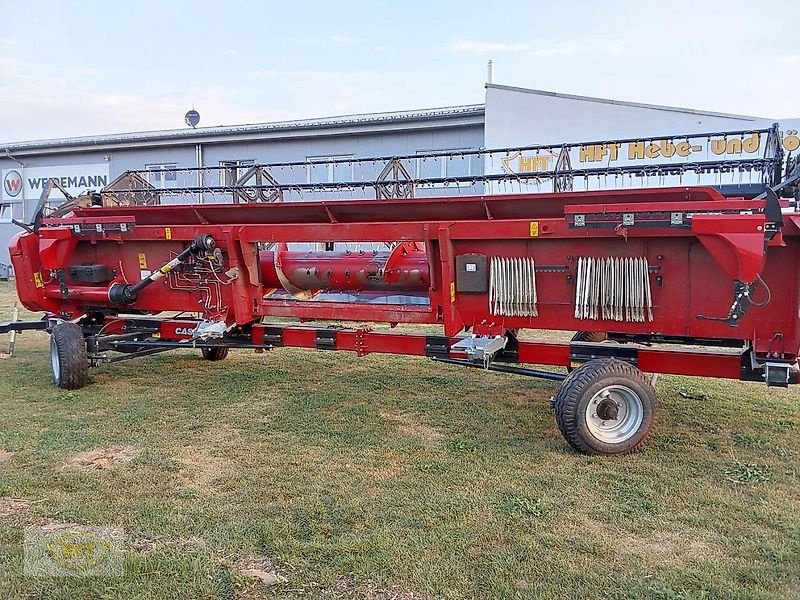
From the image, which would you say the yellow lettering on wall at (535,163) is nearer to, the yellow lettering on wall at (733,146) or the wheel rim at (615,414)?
the yellow lettering on wall at (733,146)

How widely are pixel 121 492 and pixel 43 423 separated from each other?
1.78m

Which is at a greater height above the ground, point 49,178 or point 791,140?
point 49,178

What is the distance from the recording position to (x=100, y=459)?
13.9 feet

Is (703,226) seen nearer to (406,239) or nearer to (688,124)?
(406,239)

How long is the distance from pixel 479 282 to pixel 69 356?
12.8 ft

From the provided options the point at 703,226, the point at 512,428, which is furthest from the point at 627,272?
the point at 512,428

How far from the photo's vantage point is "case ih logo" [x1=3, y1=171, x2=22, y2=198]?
2047 centimetres

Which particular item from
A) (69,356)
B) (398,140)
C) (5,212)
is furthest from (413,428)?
(5,212)

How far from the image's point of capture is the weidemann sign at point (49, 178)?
18.5 m

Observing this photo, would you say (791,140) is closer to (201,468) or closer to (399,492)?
(399,492)

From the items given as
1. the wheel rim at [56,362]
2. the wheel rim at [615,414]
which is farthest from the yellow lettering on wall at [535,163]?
the wheel rim at [56,362]

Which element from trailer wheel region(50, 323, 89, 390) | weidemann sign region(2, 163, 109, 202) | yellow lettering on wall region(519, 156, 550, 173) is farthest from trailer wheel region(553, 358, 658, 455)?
weidemann sign region(2, 163, 109, 202)

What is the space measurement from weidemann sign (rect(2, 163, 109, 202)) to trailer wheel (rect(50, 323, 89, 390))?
13.5 m

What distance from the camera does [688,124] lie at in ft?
37.0
